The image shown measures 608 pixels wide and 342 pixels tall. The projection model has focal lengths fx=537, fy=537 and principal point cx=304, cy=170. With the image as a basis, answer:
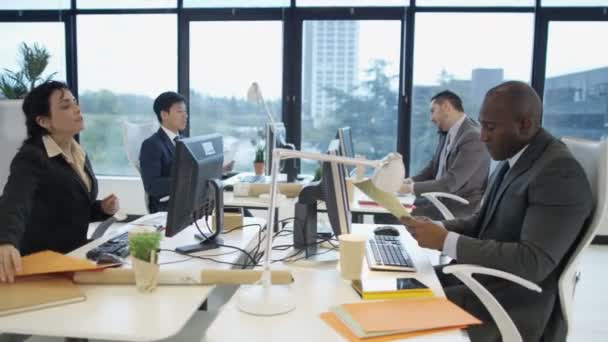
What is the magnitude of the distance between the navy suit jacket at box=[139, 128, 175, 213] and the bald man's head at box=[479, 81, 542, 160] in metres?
2.02

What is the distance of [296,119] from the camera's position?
536 cm

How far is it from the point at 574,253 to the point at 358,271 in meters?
0.71

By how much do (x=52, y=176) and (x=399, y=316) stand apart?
1485 millimetres

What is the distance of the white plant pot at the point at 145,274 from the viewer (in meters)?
1.62

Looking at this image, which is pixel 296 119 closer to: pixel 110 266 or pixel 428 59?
pixel 428 59

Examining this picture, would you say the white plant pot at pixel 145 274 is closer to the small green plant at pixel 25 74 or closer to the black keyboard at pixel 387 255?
the black keyboard at pixel 387 255

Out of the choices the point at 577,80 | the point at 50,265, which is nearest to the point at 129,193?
the point at 50,265

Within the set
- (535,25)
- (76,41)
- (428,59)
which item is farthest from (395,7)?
(76,41)

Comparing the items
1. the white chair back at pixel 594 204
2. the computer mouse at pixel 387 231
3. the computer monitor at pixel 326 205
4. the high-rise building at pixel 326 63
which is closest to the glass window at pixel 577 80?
the high-rise building at pixel 326 63

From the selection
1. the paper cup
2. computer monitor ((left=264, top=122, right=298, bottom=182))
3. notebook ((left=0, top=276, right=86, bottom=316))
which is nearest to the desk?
computer monitor ((left=264, top=122, right=298, bottom=182))

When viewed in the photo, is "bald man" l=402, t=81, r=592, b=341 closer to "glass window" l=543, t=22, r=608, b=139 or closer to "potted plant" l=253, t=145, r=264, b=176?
"potted plant" l=253, t=145, r=264, b=176

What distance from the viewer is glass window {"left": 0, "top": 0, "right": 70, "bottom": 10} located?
18.2ft

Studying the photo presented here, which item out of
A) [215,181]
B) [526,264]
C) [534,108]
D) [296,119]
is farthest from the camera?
[296,119]

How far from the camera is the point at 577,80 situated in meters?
5.12
